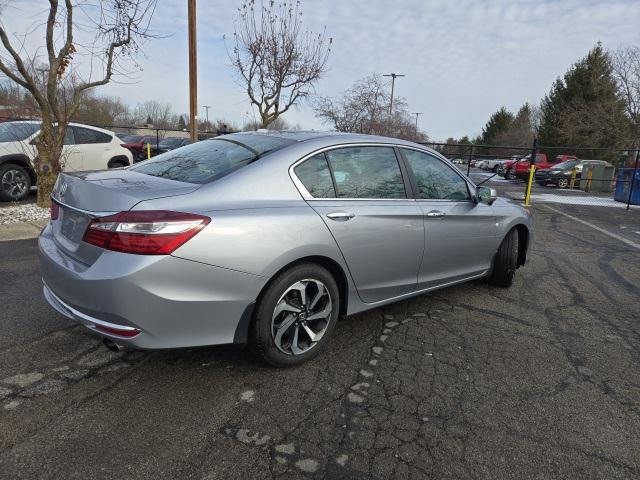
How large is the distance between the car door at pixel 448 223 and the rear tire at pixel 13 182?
8280 millimetres

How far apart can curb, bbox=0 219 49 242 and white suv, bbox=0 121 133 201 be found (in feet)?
6.81

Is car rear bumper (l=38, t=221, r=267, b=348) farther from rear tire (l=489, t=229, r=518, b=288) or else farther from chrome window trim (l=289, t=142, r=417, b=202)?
rear tire (l=489, t=229, r=518, b=288)

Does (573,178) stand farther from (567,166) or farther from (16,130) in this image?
(16,130)

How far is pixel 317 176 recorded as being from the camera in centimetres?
302

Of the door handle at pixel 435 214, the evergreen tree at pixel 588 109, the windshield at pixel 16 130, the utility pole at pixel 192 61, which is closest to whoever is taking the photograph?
the door handle at pixel 435 214

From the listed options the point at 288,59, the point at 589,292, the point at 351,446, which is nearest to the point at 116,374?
the point at 351,446

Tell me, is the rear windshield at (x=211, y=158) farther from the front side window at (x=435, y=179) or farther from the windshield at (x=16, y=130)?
the windshield at (x=16, y=130)

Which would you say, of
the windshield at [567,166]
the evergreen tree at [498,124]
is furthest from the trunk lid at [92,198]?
the evergreen tree at [498,124]

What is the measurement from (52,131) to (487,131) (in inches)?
2867

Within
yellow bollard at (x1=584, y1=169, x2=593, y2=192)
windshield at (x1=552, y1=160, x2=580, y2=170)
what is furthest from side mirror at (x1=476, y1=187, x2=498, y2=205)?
windshield at (x1=552, y1=160, x2=580, y2=170)

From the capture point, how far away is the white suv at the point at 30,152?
8.54m

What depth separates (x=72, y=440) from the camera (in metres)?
2.17

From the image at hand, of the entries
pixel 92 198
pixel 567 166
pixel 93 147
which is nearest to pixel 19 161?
pixel 93 147

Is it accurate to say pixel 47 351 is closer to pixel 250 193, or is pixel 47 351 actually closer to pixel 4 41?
pixel 250 193
